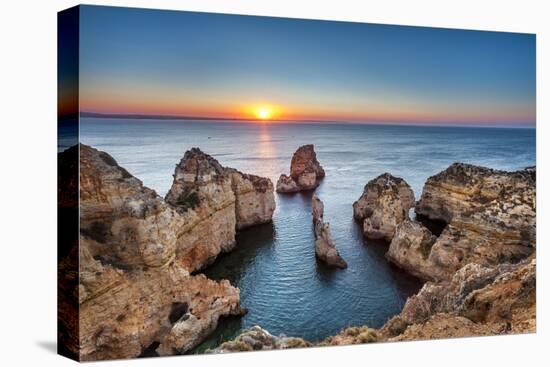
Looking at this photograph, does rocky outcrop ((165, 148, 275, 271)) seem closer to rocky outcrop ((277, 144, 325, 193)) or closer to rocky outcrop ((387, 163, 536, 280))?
rocky outcrop ((277, 144, 325, 193))

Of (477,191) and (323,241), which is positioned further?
(477,191)

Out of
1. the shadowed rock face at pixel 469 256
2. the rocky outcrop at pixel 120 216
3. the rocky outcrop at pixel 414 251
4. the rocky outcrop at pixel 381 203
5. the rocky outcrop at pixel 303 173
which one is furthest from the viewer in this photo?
the rocky outcrop at pixel 414 251

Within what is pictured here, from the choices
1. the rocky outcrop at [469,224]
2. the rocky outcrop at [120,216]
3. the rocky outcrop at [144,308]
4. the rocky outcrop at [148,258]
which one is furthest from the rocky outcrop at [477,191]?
the rocky outcrop at [120,216]

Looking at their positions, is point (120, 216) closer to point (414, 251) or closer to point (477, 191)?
point (414, 251)

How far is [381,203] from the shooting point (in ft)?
41.5

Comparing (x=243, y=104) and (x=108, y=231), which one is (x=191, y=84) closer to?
(x=243, y=104)

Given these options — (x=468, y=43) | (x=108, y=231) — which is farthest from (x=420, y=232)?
(x=108, y=231)

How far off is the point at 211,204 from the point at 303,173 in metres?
1.62

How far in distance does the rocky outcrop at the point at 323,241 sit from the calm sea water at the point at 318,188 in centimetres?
11

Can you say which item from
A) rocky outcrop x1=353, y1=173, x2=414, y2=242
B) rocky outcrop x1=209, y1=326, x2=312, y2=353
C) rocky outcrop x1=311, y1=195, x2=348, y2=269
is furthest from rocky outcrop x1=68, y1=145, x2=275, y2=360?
rocky outcrop x1=353, y1=173, x2=414, y2=242

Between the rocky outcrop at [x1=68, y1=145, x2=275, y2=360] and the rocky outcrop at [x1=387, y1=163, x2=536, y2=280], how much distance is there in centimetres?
288

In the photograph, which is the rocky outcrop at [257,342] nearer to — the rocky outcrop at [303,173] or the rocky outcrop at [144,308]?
the rocky outcrop at [144,308]

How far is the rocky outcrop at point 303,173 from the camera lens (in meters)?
12.1

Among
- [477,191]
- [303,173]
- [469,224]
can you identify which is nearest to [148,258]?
[303,173]
